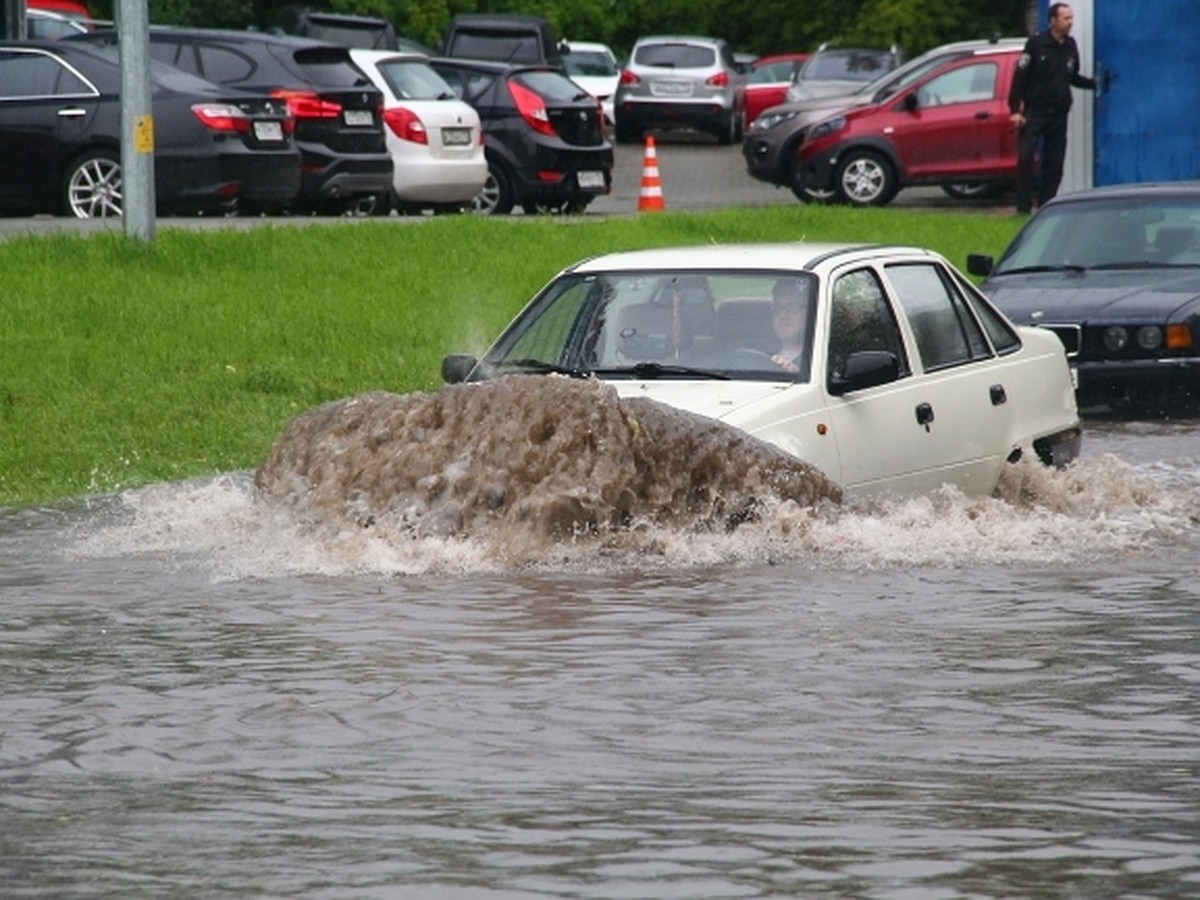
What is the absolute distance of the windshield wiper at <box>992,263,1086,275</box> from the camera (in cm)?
1908

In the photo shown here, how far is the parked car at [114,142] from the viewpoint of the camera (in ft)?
→ 82.4

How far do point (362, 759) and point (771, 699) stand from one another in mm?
1416

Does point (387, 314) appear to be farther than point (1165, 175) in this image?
No

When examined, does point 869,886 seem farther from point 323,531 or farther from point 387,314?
point 387,314

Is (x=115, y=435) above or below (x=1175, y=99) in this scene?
below

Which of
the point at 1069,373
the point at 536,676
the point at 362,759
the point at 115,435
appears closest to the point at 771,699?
the point at 536,676

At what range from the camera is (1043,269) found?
19156 mm

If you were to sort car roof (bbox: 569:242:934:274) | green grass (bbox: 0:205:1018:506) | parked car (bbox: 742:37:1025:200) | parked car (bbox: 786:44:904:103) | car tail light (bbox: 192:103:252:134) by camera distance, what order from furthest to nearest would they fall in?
parked car (bbox: 786:44:904:103) → parked car (bbox: 742:37:1025:200) → car tail light (bbox: 192:103:252:134) → green grass (bbox: 0:205:1018:506) → car roof (bbox: 569:242:934:274)

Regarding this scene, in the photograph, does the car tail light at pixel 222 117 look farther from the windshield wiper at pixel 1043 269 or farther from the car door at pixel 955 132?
the car door at pixel 955 132

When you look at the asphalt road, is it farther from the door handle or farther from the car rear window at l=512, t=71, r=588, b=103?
the door handle

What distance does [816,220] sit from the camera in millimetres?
28031

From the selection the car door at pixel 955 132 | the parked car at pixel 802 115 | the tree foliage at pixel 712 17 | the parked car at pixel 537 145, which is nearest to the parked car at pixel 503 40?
the tree foliage at pixel 712 17

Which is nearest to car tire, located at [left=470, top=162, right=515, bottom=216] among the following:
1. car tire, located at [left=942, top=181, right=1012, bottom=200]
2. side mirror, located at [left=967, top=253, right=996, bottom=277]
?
car tire, located at [left=942, top=181, right=1012, bottom=200]

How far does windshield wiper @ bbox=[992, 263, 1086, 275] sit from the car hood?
6 centimetres
